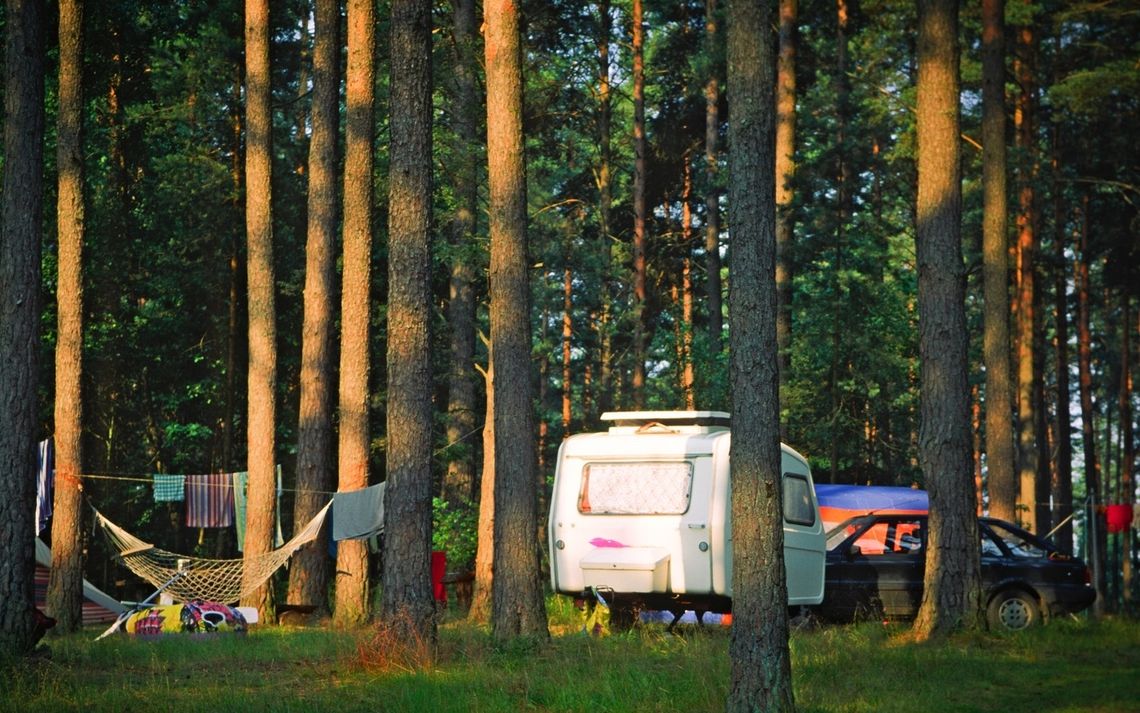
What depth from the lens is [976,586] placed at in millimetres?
14828

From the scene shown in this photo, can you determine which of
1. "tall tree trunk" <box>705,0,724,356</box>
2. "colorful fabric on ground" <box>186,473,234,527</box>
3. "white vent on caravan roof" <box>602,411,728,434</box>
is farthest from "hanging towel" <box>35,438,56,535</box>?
"tall tree trunk" <box>705,0,724,356</box>

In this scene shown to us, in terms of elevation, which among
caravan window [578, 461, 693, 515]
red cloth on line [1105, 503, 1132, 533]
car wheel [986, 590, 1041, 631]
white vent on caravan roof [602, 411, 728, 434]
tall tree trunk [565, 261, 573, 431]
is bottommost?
car wheel [986, 590, 1041, 631]

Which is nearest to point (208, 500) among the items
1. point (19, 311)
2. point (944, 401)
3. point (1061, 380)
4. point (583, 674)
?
point (19, 311)

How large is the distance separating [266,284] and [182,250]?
10189 mm

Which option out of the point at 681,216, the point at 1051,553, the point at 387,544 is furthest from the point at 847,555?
the point at 681,216

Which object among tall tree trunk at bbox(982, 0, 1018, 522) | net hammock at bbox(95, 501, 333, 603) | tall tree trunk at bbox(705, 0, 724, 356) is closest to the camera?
net hammock at bbox(95, 501, 333, 603)

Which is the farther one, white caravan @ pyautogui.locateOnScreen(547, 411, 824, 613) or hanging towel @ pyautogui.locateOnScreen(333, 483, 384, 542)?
hanging towel @ pyautogui.locateOnScreen(333, 483, 384, 542)

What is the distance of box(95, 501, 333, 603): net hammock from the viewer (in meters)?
18.6

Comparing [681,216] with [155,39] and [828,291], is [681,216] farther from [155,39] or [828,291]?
[155,39]

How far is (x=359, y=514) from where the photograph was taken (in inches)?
701

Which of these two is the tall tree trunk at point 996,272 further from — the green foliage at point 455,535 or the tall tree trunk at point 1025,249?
the green foliage at point 455,535

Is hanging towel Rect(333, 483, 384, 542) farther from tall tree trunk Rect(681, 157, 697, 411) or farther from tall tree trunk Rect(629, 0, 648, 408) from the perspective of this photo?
tall tree trunk Rect(681, 157, 697, 411)

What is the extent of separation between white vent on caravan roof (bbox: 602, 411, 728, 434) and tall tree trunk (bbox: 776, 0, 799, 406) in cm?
858

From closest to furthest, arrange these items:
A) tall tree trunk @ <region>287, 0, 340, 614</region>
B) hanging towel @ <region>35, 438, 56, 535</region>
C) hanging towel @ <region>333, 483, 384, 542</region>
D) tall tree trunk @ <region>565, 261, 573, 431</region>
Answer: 1. hanging towel @ <region>333, 483, 384, 542</region>
2. hanging towel @ <region>35, 438, 56, 535</region>
3. tall tree trunk @ <region>287, 0, 340, 614</region>
4. tall tree trunk @ <region>565, 261, 573, 431</region>
